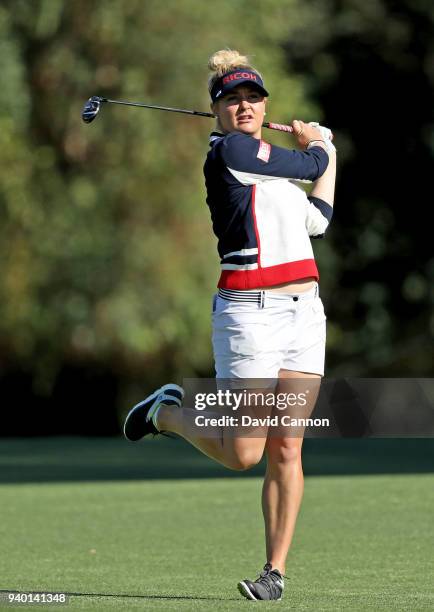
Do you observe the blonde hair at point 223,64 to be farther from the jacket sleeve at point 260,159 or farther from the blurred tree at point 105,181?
the blurred tree at point 105,181

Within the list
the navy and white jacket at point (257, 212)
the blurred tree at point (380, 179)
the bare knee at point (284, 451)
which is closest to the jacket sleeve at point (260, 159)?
the navy and white jacket at point (257, 212)

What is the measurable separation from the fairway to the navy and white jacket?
1.39m

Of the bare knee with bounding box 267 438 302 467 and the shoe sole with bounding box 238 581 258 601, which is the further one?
the bare knee with bounding box 267 438 302 467

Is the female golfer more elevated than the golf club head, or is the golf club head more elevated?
the golf club head

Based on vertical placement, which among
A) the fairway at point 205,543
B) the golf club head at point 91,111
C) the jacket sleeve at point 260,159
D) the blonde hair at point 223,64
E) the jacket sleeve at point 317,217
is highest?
the blonde hair at point 223,64

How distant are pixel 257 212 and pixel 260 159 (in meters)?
0.22

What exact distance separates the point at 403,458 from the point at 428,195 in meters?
13.2

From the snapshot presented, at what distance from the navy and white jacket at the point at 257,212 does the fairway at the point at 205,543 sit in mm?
1392

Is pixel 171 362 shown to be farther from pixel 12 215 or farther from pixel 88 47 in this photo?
pixel 88 47

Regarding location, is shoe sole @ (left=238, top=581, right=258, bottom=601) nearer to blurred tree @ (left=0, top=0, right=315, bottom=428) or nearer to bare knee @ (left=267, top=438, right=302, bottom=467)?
bare knee @ (left=267, top=438, right=302, bottom=467)

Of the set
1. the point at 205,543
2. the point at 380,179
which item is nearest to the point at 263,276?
the point at 205,543

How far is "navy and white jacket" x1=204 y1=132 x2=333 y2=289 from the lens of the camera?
632 centimetres

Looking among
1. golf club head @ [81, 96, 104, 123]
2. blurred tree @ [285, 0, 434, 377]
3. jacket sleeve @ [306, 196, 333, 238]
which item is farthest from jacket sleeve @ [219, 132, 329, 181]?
blurred tree @ [285, 0, 434, 377]

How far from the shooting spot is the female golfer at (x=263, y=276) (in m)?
6.33
